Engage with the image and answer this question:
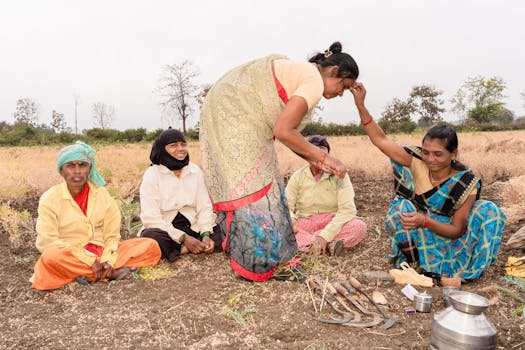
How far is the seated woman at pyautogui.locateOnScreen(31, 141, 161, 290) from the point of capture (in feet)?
Answer: 9.36

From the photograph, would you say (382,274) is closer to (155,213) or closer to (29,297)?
(155,213)

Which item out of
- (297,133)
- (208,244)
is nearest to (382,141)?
(297,133)

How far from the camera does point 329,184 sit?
3725mm

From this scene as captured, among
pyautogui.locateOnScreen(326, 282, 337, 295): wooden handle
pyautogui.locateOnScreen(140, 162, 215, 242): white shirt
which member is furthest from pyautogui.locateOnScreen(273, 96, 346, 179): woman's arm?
pyautogui.locateOnScreen(140, 162, 215, 242): white shirt

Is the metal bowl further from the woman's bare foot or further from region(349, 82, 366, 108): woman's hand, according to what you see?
the woman's bare foot

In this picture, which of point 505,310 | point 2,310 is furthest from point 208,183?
point 505,310

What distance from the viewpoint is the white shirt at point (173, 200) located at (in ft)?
11.3

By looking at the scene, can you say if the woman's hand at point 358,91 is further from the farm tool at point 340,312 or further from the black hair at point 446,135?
the farm tool at point 340,312

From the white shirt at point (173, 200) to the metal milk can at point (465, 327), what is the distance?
7.05 ft

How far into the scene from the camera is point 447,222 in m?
2.96

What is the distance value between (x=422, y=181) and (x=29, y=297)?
273 centimetres

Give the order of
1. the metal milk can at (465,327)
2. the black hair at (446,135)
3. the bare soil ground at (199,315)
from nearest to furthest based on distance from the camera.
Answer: the metal milk can at (465,327) < the bare soil ground at (199,315) < the black hair at (446,135)

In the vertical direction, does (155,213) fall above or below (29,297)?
above

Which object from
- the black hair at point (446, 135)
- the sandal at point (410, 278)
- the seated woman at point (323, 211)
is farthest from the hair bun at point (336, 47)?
the sandal at point (410, 278)
